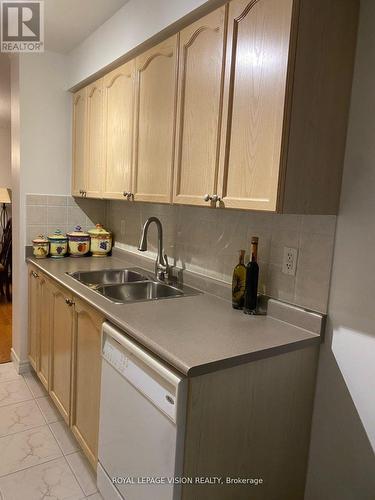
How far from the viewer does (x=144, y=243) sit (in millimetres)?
1885

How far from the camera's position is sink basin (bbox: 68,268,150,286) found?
7.29ft

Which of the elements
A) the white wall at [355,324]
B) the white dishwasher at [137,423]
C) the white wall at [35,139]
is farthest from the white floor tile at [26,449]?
the white wall at [355,324]

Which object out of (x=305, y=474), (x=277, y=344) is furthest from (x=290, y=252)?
(x=305, y=474)

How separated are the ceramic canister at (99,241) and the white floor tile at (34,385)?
3.24ft

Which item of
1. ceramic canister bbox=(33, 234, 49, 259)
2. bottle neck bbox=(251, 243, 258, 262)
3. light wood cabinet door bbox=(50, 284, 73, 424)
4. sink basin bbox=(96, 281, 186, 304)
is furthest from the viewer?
ceramic canister bbox=(33, 234, 49, 259)

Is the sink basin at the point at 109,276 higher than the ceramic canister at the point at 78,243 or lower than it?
lower

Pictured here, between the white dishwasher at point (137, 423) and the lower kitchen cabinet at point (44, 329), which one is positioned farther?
the lower kitchen cabinet at point (44, 329)

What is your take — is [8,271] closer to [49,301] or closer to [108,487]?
[49,301]

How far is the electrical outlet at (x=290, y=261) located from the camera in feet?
4.83

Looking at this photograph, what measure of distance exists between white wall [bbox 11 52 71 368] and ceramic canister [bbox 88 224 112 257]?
38cm

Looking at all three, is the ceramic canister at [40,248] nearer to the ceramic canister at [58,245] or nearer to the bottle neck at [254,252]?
the ceramic canister at [58,245]

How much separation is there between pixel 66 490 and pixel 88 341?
674 millimetres

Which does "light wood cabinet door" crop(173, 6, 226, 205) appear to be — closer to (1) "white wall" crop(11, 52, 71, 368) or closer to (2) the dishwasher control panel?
(2) the dishwasher control panel

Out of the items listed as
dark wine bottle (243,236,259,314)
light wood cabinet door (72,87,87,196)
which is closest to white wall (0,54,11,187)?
light wood cabinet door (72,87,87,196)
